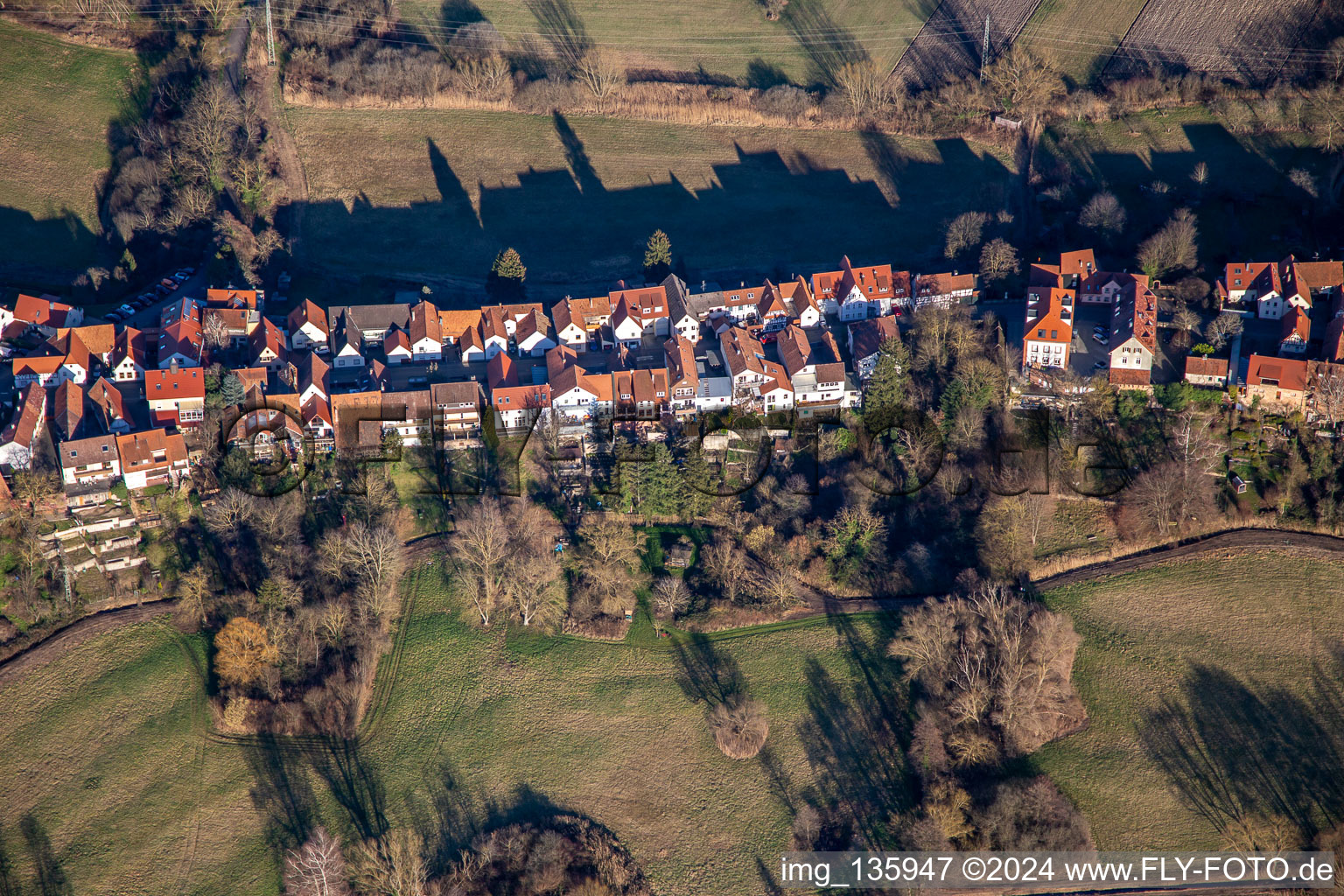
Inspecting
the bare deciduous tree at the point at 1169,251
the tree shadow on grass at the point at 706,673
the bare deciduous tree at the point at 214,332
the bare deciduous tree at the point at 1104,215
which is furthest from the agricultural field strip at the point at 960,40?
the bare deciduous tree at the point at 214,332

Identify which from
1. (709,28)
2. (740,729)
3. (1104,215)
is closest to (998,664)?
(740,729)

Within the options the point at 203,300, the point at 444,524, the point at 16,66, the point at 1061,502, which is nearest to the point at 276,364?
the point at 203,300

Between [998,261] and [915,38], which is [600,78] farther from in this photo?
[998,261]

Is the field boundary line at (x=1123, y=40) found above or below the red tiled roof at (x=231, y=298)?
above

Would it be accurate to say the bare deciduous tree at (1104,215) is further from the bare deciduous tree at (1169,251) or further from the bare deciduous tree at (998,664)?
the bare deciduous tree at (998,664)

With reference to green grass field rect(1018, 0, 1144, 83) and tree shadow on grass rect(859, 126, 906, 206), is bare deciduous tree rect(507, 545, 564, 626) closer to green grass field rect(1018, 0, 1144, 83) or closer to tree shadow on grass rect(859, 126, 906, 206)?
tree shadow on grass rect(859, 126, 906, 206)

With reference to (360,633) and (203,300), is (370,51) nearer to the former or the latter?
(203,300)

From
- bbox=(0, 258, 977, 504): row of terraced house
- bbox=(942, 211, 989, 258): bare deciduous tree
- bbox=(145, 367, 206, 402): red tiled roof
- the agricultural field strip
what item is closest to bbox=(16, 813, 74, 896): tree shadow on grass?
bbox=(0, 258, 977, 504): row of terraced house
